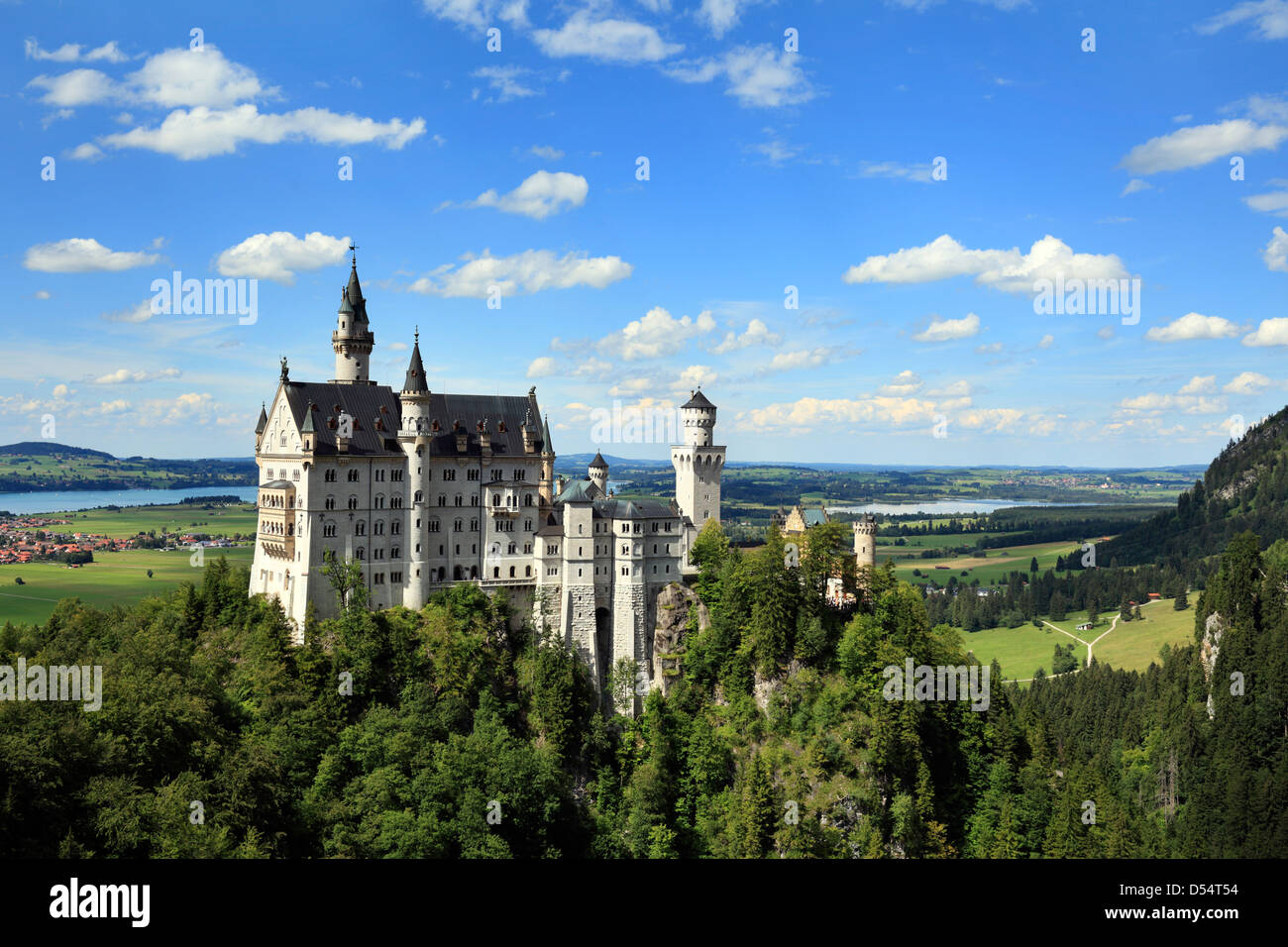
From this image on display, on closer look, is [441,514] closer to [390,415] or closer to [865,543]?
[390,415]

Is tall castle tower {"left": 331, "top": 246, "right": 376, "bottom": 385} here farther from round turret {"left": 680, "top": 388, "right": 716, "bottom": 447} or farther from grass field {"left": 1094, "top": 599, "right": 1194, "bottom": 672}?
grass field {"left": 1094, "top": 599, "right": 1194, "bottom": 672}

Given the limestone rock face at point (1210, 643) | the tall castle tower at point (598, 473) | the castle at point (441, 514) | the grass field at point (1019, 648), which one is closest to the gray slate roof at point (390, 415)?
the castle at point (441, 514)

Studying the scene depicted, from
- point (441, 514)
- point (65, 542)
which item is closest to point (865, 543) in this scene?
point (441, 514)

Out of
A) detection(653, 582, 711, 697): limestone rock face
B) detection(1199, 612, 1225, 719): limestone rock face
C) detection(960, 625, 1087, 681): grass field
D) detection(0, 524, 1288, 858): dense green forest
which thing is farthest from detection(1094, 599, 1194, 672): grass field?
detection(653, 582, 711, 697): limestone rock face
